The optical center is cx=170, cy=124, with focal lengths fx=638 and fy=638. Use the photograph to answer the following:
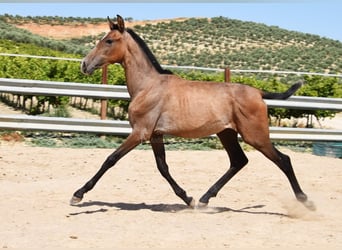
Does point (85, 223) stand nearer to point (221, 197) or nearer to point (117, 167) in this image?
point (221, 197)

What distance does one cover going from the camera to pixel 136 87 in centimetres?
772

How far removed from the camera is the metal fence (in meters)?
12.2

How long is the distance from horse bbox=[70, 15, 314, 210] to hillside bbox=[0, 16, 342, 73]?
47.1 meters

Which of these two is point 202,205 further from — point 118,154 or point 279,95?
point 279,95

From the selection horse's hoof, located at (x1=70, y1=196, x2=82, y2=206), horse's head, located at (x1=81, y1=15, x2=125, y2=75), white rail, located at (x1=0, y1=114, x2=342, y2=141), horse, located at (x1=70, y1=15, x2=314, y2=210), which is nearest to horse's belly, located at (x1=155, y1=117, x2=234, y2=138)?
horse, located at (x1=70, y1=15, x2=314, y2=210)

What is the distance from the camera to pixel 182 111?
293 inches

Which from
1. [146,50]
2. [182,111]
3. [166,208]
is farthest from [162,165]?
[146,50]

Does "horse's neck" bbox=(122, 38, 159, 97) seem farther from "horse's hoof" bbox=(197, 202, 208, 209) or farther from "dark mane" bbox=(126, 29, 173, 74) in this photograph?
"horse's hoof" bbox=(197, 202, 208, 209)

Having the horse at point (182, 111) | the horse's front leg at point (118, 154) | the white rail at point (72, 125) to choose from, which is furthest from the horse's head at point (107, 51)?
the white rail at point (72, 125)

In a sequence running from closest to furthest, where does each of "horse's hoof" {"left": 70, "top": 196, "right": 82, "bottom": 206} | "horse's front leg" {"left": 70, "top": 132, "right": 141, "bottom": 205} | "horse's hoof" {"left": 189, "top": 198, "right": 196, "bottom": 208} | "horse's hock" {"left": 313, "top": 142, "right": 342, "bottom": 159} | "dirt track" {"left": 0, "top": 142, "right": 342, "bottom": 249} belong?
"dirt track" {"left": 0, "top": 142, "right": 342, "bottom": 249}
"horse's front leg" {"left": 70, "top": 132, "right": 141, "bottom": 205}
"horse's hoof" {"left": 70, "top": 196, "right": 82, "bottom": 206}
"horse's hoof" {"left": 189, "top": 198, "right": 196, "bottom": 208}
"horse's hock" {"left": 313, "top": 142, "right": 342, "bottom": 159}

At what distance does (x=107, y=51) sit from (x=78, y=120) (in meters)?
4.94

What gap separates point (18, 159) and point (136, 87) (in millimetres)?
3764

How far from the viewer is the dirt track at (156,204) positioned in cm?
590

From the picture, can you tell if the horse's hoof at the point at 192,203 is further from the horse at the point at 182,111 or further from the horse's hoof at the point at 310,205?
the horse's hoof at the point at 310,205
